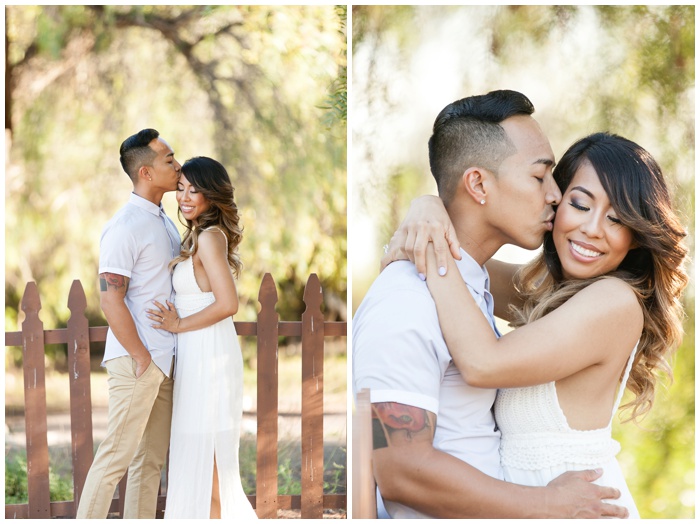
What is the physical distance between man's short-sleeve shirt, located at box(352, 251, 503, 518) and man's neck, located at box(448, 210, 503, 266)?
255 millimetres

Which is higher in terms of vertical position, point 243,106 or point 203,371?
point 243,106

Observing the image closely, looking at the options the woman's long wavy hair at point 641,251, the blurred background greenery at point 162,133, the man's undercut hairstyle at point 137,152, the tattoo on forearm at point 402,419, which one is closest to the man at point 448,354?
the tattoo on forearm at point 402,419

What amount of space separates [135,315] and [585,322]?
1910 millimetres

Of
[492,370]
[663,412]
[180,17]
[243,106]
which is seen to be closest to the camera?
[492,370]

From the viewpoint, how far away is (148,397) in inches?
125

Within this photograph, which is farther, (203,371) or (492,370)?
(203,371)

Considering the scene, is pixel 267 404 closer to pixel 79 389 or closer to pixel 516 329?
pixel 79 389

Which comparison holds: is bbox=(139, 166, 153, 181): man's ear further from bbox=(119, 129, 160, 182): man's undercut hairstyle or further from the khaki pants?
the khaki pants

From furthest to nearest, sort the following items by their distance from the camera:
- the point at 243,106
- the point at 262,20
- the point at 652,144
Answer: the point at 243,106 → the point at 262,20 → the point at 652,144

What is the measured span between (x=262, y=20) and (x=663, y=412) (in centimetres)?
328

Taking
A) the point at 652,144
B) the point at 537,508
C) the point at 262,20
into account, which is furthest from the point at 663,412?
the point at 262,20

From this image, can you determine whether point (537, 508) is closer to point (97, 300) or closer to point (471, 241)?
point (471, 241)

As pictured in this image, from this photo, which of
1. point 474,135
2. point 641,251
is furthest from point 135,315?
point 641,251

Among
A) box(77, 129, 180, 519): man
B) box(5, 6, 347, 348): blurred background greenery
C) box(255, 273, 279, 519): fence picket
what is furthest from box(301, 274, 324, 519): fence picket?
box(5, 6, 347, 348): blurred background greenery
